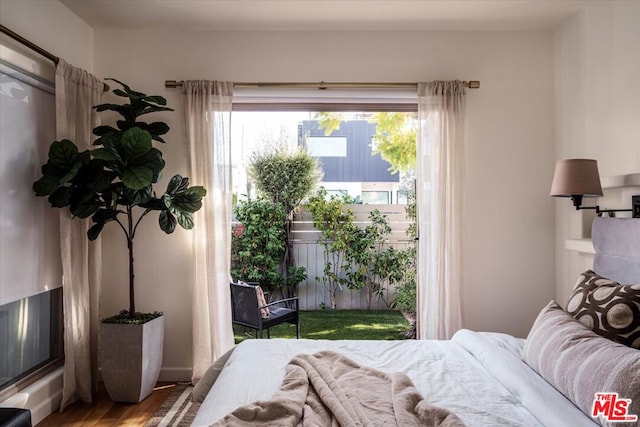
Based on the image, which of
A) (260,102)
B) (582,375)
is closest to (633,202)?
(582,375)

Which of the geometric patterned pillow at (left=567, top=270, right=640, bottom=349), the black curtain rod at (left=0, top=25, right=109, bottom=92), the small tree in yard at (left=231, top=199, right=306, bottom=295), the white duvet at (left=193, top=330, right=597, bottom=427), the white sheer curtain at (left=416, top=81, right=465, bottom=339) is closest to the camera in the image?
the white duvet at (left=193, top=330, right=597, bottom=427)

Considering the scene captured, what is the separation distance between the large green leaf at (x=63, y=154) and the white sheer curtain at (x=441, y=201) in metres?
2.47

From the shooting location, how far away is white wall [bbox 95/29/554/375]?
11.3 feet

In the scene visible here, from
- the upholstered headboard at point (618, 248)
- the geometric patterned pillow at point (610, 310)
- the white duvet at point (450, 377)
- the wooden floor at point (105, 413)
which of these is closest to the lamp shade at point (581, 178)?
the upholstered headboard at point (618, 248)

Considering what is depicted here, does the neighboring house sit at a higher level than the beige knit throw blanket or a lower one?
higher

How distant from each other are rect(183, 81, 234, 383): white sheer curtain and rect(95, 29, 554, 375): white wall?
17 centimetres

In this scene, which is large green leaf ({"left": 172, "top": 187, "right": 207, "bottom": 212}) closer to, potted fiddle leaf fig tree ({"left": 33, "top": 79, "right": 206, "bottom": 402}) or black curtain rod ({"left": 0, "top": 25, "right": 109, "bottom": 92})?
potted fiddle leaf fig tree ({"left": 33, "top": 79, "right": 206, "bottom": 402})

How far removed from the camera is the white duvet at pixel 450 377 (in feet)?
4.81

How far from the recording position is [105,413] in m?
2.83

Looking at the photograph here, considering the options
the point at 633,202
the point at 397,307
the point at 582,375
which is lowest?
the point at 397,307

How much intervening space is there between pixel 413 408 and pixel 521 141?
106 inches

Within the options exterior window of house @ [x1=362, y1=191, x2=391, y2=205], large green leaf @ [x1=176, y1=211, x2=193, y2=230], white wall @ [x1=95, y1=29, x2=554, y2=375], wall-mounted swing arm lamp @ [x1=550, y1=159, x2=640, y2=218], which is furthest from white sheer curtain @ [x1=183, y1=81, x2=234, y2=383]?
wall-mounted swing arm lamp @ [x1=550, y1=159, x2=640, y2=218]

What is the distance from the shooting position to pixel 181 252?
344cm

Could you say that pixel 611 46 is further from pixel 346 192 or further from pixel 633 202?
pixel 346 192
